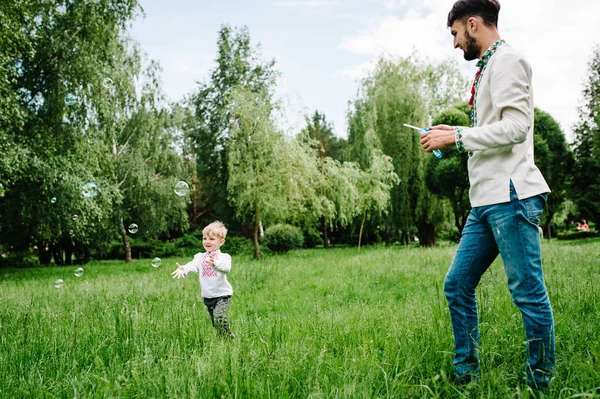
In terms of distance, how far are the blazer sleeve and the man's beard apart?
0.77 ft

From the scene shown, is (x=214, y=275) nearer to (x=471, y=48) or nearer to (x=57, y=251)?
(x=471, y=48)

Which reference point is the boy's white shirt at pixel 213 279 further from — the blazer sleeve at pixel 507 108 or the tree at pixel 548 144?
the tree at pixel 548 144

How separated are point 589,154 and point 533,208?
36.6 metres

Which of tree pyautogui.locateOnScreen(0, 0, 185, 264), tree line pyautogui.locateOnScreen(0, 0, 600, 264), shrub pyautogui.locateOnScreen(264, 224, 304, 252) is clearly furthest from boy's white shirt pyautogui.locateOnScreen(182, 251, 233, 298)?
shrub pyautogui.locateOnScreen(264, 224, 304, 252)

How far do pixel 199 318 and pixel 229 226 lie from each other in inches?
1338

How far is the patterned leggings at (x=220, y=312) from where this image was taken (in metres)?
4.05

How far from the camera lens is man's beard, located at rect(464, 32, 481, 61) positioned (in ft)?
8.61

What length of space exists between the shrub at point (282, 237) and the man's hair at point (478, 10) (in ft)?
62.0

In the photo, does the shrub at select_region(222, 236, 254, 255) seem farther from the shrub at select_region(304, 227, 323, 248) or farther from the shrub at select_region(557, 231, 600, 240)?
the shrub at select_region(557, 231, 600, 240)

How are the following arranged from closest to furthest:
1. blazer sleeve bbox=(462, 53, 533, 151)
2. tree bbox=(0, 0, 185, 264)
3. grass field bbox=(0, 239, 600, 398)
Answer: blazer sleeve bbox=(462, 53, 533, 151) < grass field bbox=(0, 239, 600, 398) < tree bbox=(0, 0, 185, 264)

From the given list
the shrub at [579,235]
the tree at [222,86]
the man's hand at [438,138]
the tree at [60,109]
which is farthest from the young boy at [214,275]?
the shrub at [579,235]

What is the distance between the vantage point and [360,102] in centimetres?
2381

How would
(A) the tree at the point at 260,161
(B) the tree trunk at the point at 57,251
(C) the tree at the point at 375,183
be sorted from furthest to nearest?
(B) the tree trunk at the point at 57,251, (C) the tree at the point at 375,183, (A) the tree at the point at 260,161

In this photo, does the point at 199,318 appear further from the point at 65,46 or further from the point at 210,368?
A: the point at 65,46
